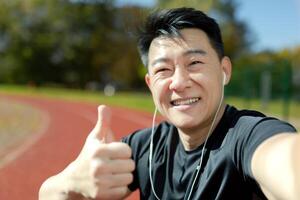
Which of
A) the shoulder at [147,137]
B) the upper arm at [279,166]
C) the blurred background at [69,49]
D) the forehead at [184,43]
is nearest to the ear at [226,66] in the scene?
the forehead at [184,43]

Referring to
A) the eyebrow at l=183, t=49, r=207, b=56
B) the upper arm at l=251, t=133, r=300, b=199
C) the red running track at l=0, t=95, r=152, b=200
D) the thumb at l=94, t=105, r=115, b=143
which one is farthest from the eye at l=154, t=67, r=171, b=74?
the red running track at l=0, t=95, r=152, b=200

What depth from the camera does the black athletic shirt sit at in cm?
184

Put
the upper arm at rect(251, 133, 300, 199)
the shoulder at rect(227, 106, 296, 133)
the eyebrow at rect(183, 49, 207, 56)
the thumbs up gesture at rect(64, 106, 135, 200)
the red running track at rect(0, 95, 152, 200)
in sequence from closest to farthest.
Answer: the upper arm at rect(251, 133, 300, 199), the thumbs up gesture at rect(64, 106, 135, 200), the shoulder at rect(227, 106, 296, 133), the eyebrow at rect(183, 49, 207, 56), the red running track at rect(0, 95, 152, 200)

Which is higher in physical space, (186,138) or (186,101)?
(186,101)

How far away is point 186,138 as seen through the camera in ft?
7.44

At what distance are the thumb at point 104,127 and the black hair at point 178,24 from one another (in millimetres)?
560

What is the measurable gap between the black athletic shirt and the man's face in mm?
108

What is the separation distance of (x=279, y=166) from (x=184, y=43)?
0.86m

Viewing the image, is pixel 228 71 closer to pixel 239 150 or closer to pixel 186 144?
pixel 186 144

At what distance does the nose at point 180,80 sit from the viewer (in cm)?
216

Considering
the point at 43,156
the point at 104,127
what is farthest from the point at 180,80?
the point at 43,156

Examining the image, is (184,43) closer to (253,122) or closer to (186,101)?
(186,101)

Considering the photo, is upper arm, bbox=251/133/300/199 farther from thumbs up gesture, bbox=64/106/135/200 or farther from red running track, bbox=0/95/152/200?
red running track, bbox=0/95/152/200

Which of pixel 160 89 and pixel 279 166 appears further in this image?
Answer: pixel 160 89
